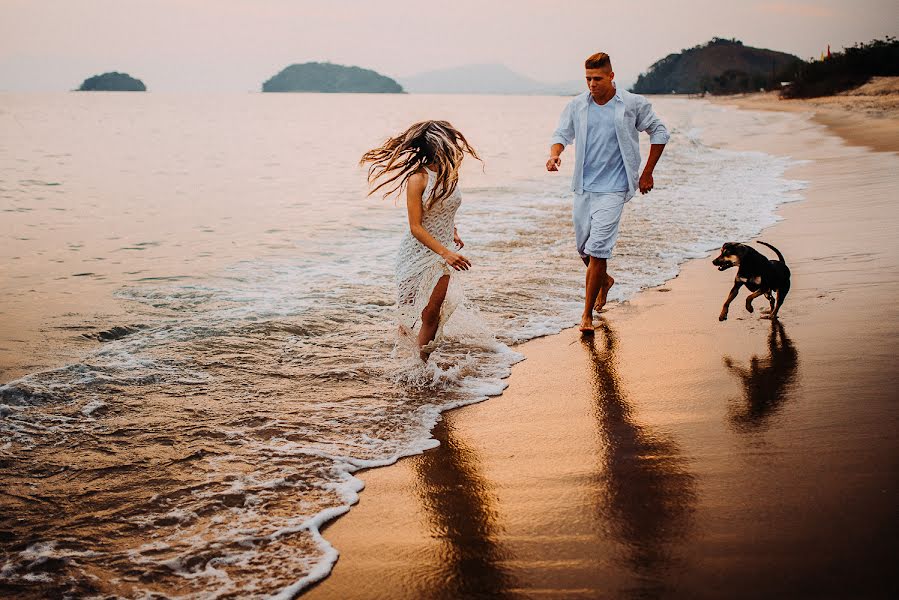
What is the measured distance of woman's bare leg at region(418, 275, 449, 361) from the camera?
208 inches

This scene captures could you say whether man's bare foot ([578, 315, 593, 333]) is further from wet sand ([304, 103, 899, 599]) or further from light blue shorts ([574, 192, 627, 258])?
light blue shorts ([574, 192, 627, 258])

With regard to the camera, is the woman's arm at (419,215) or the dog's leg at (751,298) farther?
the dog's leg at (751,298)

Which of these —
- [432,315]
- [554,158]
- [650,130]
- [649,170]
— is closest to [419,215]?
[432,315]

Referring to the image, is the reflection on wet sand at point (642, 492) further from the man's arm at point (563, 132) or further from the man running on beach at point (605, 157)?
the man's arm at point (563, 132)

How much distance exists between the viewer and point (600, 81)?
628 centimetres

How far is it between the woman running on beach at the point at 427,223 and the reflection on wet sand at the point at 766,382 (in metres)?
1.92

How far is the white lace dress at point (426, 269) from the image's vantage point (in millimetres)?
5223

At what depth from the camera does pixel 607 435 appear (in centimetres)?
420

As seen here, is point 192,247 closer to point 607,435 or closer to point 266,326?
point 266,326

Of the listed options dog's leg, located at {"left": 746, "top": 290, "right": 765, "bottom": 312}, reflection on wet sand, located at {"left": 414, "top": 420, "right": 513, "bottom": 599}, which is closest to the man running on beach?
dog's leg, located at {"left": 746, "top": 290, "right": 765, "bottom": 312}

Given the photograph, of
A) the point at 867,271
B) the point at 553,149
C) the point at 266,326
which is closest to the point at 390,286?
the point at 266,326

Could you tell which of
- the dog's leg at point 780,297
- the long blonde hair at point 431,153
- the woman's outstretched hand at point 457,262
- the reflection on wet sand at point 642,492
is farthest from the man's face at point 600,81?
the reflection on wet sand at point 642,492

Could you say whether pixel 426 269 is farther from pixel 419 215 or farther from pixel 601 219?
pixel 601 219

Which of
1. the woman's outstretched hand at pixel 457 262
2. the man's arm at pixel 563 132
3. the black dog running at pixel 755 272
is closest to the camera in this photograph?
the woman's outstretched hand at pixel 457 262
